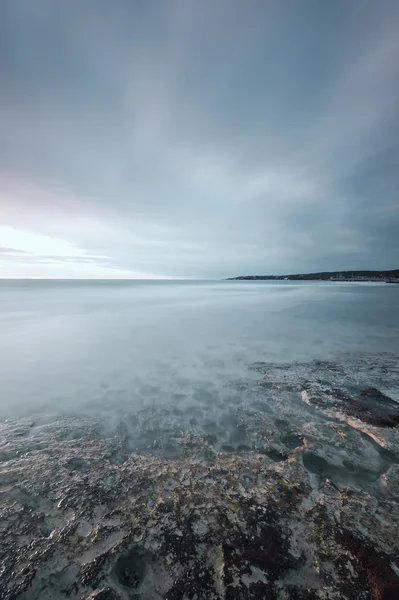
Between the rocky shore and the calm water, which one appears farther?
the calm water

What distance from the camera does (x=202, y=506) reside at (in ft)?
11.4

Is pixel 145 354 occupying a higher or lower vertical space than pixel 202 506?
lower

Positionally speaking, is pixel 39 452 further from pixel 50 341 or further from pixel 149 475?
pixel 50 341

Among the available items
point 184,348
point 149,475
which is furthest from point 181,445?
point 184,348

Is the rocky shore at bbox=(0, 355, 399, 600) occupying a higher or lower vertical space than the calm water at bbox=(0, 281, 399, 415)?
higher

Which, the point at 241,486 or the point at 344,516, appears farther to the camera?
the point at 241,486

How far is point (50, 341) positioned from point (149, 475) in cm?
1270

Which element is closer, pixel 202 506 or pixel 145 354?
pixel 202 506

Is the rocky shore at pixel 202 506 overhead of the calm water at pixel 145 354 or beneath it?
overhead

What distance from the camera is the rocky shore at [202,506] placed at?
2635 mm

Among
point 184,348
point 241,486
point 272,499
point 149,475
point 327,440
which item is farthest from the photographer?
point 184,348

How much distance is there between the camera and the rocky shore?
2635 mm

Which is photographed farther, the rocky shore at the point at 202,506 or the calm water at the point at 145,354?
the calm water at the point at 145,354

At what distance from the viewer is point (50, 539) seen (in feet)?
9.84
